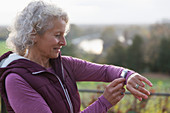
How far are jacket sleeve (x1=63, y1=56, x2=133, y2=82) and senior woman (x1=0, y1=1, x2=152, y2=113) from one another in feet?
0.34

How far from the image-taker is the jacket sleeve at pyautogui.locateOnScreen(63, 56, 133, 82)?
5.59 ft

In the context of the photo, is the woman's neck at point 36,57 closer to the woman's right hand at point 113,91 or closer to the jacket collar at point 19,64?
the jacket collar at point 19,64

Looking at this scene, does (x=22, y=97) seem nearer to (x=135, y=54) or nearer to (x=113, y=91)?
(x=113, y=91)

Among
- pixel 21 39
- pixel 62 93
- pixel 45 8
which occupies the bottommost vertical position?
pixel 62 93

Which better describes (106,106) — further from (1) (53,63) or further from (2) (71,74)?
(1) (53,63)

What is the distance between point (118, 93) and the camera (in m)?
1.48

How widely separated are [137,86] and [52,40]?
2.05 feet

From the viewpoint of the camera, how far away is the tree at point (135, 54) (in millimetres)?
17109

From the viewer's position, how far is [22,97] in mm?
1269

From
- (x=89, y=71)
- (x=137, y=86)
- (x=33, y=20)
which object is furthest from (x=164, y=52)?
(x=33, y=20)

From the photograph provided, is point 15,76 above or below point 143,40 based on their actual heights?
above

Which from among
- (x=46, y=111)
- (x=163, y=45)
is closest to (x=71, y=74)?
(x=46, y=111)

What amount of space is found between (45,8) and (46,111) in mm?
627

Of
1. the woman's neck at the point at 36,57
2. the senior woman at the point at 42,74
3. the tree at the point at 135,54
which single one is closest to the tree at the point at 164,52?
the tree at the point at 135,54
